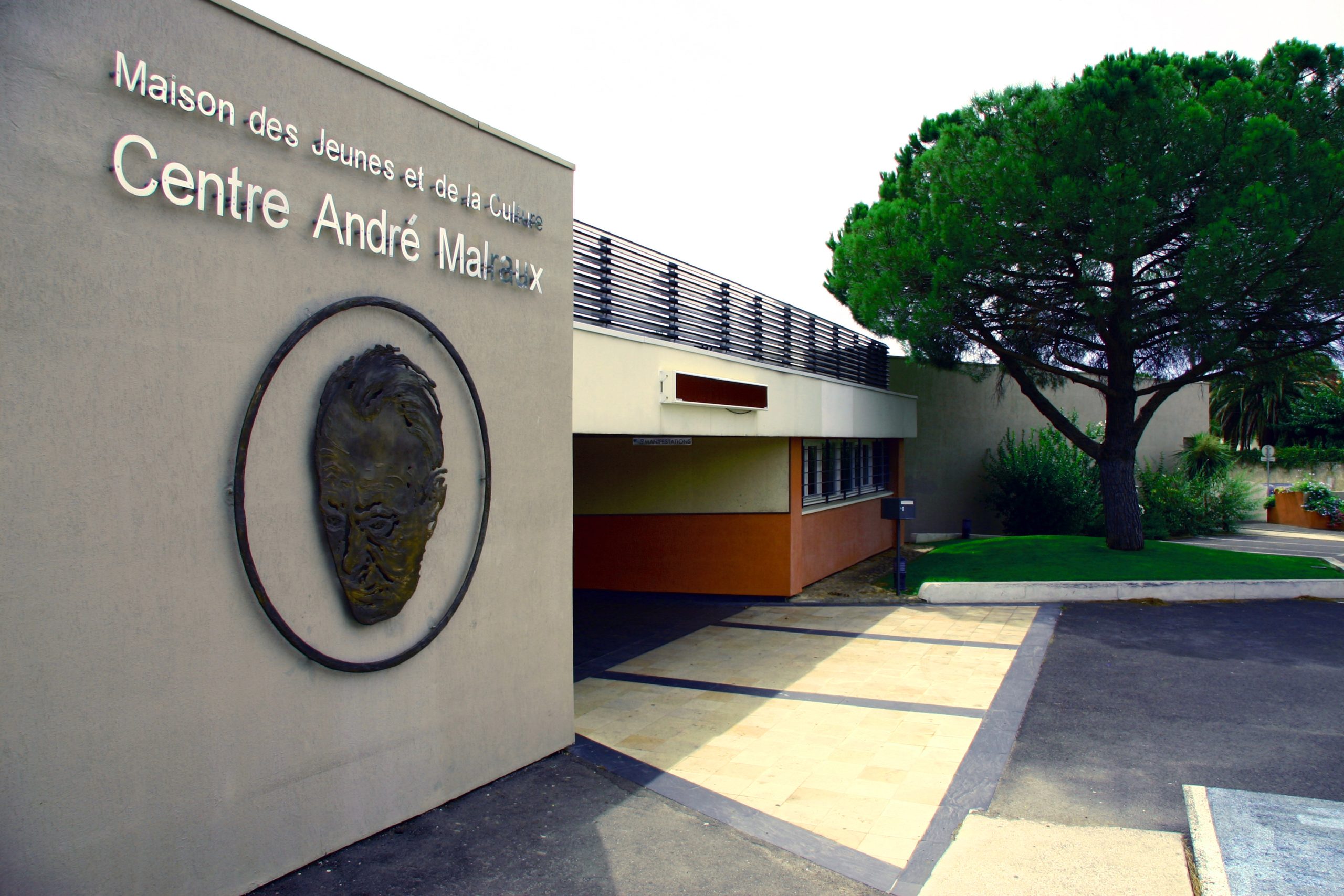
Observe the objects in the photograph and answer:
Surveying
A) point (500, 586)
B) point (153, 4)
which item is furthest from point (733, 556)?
point (153, 4)

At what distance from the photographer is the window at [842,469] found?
16000 mm

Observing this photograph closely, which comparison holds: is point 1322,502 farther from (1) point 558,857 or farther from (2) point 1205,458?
(1) point 558,857

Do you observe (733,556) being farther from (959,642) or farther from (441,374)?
(441,374)

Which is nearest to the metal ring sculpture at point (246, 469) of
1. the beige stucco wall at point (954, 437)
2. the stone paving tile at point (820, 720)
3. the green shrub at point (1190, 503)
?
the stone paving tile at point (820, 720)

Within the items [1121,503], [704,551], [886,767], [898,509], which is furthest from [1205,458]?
[886,767]

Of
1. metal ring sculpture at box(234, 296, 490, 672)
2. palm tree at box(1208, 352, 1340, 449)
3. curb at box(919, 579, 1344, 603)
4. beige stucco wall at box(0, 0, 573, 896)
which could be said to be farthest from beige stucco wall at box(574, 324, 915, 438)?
palm tree at box(1208, 352, 1340, 449)

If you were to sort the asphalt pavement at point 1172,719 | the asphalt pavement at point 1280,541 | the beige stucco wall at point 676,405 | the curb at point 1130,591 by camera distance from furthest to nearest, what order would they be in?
the asphalt pavement at point 1280,541
the curb at point 1130,591
the beige stucco wall at point 676,405
the asphalt pavement at point 1172,719

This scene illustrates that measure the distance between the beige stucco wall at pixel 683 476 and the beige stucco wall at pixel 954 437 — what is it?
10218 millimetres

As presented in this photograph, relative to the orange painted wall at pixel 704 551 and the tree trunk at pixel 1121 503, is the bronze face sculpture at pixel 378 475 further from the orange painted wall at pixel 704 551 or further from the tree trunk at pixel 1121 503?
the tree trunk at pixel 1121 503

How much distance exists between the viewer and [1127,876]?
193 inches

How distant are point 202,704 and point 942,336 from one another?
15.8 metres

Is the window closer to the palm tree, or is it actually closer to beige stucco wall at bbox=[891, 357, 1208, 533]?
beige stucco wall at bbox=[891, 357, 1208, 533]

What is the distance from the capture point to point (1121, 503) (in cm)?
1689

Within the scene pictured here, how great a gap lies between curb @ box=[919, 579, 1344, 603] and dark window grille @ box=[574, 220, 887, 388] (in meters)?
4.65
